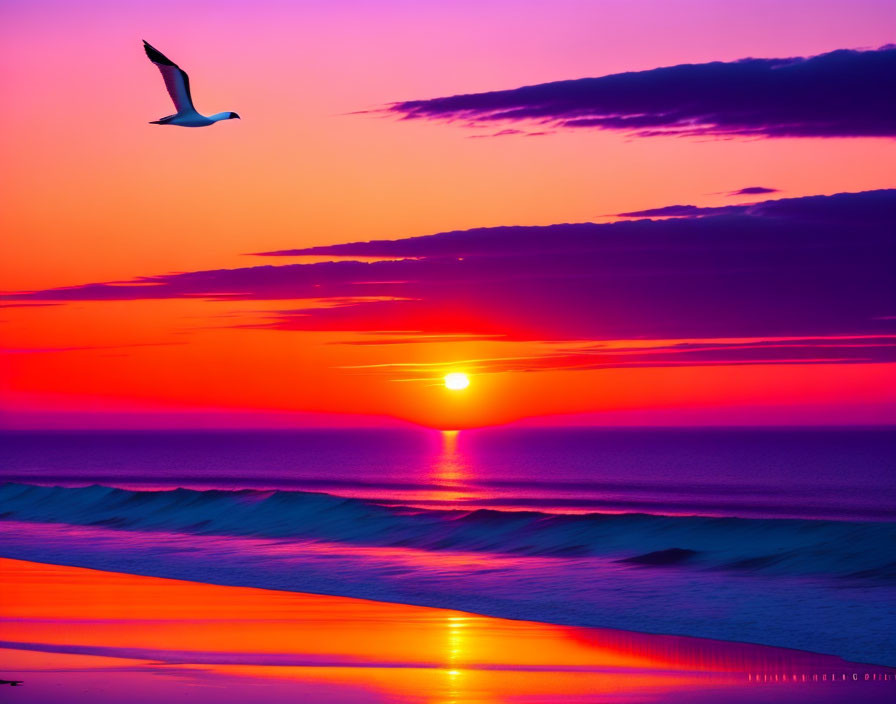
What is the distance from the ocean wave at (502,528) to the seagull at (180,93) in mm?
15641

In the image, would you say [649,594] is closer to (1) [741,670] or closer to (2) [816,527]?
(1) [741,670]

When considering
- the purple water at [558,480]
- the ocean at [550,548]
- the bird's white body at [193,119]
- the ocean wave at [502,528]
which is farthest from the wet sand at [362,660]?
the purple water at [558,480]

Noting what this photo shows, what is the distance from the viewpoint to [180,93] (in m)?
17.3

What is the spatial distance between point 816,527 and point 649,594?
31.5 ft

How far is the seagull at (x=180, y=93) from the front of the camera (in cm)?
1698

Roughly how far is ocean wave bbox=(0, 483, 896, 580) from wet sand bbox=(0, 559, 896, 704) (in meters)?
9.59

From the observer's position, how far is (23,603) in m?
20.3

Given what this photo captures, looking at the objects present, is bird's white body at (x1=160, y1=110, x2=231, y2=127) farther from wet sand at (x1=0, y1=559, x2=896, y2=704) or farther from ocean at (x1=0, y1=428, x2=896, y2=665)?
ocean at (x1=0, y1=428, x2=896, y2=665)

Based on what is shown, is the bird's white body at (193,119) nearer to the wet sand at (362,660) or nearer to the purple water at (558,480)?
the wet sand at (362,660)

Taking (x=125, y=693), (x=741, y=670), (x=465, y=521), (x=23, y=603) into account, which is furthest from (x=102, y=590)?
(x=465, y=521)

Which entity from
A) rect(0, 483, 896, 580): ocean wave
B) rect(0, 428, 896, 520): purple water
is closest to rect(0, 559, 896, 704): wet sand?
rect(0, 483, 896, 580): ocean wave

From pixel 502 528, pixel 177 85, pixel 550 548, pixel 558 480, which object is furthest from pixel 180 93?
pixel 558 480

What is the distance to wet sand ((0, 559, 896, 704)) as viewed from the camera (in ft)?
44.9

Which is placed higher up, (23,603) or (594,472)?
(594,472)
